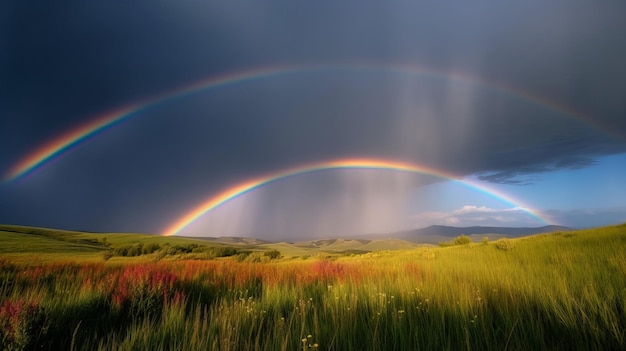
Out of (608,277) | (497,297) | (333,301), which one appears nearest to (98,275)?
(333,301)

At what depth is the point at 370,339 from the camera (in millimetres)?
2795

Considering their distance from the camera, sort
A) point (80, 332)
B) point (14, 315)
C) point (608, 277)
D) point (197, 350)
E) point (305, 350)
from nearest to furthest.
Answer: point (305, 350)
point (197, 350)
point (14, 315)
point (80, 332)
point (608, 277)

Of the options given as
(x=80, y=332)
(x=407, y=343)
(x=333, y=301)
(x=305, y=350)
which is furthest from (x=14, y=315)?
(x=407, y=343)

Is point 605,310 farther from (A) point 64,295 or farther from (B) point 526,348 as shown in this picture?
(A) point 64,295

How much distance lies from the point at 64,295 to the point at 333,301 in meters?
4.60

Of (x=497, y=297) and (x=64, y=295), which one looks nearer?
(x=497, y=297)

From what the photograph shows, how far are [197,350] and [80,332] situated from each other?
2.09 metres

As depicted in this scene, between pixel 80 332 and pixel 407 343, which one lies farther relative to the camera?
pixel 80 332

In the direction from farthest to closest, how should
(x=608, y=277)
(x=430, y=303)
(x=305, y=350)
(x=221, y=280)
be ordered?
(x=221, y=280) < (x=608, y=277) < (x=430, y=303) < (x=305, y=350)

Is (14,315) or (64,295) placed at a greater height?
(14,315)

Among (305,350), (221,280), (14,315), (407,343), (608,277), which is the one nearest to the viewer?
(305,350)

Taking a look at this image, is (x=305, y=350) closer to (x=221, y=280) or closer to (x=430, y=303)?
(x=430, y=303)

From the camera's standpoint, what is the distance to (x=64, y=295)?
4.90 metres

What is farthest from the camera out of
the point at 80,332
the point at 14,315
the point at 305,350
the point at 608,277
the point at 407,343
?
the point at 608,277
